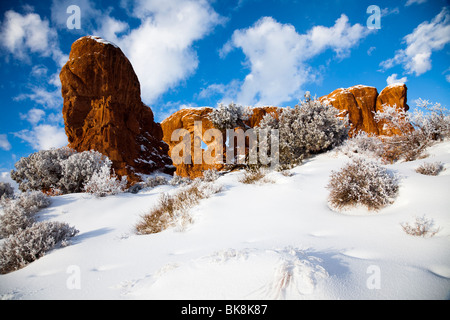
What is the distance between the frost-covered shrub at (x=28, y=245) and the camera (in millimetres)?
2566

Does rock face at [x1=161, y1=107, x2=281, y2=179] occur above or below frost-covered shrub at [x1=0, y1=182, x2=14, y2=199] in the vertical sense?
above

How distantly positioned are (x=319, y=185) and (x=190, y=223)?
2.94 metres

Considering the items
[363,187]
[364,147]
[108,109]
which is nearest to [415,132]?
[364,147]

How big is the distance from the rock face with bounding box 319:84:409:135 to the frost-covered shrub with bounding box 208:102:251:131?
102ft

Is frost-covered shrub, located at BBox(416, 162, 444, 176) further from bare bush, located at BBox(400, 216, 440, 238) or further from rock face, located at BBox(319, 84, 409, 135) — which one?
rock face, located at BBox(319, 84, 409, 135)

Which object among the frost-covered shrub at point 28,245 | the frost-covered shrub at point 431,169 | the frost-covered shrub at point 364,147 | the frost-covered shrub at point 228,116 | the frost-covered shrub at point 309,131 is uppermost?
the frost-covered shrub at point 228,116

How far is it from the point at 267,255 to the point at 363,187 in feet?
7.93

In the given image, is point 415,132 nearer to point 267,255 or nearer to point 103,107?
point 267,255

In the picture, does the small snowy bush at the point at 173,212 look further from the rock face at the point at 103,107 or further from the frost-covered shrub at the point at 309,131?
the rock face at the point at 103,107

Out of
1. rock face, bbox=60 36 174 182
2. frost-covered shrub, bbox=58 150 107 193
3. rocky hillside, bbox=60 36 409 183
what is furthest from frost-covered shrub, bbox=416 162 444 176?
rock face, bbox=60 36 174 182

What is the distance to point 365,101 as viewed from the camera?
129 ft

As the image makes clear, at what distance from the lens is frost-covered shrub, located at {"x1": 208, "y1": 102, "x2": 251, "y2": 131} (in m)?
12.8

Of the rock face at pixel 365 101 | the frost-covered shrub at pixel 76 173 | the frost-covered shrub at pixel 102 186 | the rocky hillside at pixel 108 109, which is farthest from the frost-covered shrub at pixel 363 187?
the rock face at pixel 365 101

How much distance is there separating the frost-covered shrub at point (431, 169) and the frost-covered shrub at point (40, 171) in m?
12.8
